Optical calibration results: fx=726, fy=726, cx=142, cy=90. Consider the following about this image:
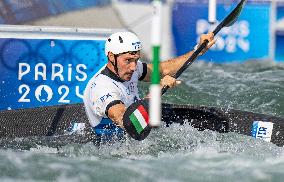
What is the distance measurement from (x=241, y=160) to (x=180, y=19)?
20.1ft

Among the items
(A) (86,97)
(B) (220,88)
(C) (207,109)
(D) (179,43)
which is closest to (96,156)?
(A) (86,97)

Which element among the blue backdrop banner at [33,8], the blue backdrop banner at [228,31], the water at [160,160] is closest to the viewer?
the water at [160,160]

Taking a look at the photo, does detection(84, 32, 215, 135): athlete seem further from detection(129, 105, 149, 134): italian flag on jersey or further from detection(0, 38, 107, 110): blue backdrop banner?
detection(0, 38, 107, 110): blue backdrop banner

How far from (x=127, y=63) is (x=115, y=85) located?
8.4 inches

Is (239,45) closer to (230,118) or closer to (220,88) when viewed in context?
(220,88)

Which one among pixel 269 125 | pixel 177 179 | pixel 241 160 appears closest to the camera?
pixel 177 179

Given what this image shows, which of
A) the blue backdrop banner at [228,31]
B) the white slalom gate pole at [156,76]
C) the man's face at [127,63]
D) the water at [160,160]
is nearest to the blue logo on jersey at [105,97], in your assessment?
the man's face at [127,63]

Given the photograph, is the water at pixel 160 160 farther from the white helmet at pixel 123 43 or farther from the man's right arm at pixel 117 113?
the white helmet at pixel 123 43

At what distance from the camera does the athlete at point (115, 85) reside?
574cm

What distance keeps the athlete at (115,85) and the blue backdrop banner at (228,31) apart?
18.2 ft

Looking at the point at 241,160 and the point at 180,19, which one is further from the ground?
the point at 180,19

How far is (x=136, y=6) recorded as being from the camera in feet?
39.2

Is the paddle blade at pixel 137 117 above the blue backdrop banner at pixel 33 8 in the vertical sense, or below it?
below

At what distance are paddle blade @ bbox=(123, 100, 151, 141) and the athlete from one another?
0.10 meters
